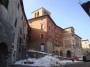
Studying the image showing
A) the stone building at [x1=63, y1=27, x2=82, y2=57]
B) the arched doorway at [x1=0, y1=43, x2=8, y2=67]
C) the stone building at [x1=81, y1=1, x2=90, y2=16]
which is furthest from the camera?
the stone building at [x1=63, y1=27, x2=82, y2=57]

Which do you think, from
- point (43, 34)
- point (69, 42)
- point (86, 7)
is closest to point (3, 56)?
point (86, 7)

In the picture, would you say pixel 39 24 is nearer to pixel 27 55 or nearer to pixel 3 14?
pixel 27 55

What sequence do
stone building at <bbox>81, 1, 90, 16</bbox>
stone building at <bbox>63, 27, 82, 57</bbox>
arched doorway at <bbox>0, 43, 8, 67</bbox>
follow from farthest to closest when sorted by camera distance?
stone building at <bbox>63, 27, 82, 57</bbox> < stone building at <bbox>81, 1, 90, 16</bbox> < arched doorway at <bbox>0, 43, 8, 67</bbox>

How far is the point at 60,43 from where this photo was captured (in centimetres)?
5350

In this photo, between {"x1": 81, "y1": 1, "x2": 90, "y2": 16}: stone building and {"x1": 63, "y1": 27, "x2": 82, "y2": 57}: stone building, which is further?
{"x1": 63, "y1": 27, "x2": 82, "y2": 57}: stone building

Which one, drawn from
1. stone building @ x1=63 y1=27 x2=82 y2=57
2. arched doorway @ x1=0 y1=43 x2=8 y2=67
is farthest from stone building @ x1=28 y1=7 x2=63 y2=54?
arched doorway @ x1=0 y1=43 x2=8 y2=67

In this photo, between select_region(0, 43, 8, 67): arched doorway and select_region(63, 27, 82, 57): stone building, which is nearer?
select_region(0, 43, 8, 67): arched doorway

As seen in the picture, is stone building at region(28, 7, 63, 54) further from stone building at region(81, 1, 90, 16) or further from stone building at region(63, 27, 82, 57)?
stone building at region(81, 1, 90, 16)

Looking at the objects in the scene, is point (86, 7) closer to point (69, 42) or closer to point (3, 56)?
point (3, 56)

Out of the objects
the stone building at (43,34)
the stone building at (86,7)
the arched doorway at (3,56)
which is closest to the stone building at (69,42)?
the stone building at (43,34)

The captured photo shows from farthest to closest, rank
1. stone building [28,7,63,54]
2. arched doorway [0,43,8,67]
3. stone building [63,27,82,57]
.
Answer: stone building [63,27,82,57] → stone building [28,7,63,54] → arched doorway [0,43,8,67]

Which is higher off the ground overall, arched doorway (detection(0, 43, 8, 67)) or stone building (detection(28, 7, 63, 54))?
stone building (detection(28, 7, 63, 54))

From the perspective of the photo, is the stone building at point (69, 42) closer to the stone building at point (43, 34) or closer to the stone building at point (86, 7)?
the stone building at point (43, 34)

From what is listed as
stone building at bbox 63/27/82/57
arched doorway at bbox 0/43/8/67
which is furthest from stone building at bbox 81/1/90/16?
stone building at bbox 63/27/82/57
